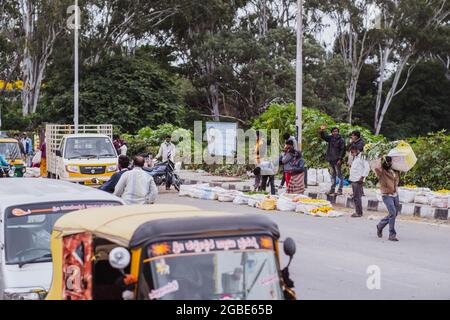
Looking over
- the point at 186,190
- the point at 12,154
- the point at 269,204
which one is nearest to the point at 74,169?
the point at 186,190

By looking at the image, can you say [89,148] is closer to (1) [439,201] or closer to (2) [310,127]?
(2) [310,127]

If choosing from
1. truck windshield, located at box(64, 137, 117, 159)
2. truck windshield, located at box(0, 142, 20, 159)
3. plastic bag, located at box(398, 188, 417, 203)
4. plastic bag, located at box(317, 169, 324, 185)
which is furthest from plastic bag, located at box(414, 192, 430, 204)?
truck windshield, located at box(0, 142, 20, 159)

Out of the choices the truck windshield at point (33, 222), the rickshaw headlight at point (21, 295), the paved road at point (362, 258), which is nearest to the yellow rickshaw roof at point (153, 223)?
the rickshaw headlight at point (21, 295)

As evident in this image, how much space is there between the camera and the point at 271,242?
17.8 ft

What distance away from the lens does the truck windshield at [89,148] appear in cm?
2408

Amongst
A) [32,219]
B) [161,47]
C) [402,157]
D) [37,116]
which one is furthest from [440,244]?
[161,47]

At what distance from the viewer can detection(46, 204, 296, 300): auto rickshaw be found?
5.04 metres

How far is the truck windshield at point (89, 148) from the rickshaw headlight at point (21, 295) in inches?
668

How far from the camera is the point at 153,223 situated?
5172mm

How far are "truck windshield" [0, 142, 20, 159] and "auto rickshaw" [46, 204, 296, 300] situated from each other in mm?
22128

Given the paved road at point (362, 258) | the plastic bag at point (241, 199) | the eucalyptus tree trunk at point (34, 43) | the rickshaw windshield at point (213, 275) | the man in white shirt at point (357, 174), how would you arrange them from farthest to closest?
the eucalyptus tree trunk at point (34, 43), the plastic bag at point (241, 199), the man in white shirt at point (357, 174), the paved road at point (362, 258), the rickshaw windshield at point (213, 275)

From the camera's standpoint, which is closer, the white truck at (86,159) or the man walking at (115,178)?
the man walking at (115,178)

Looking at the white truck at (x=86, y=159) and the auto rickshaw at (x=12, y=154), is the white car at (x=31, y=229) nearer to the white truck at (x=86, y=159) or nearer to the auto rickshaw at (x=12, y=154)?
the white truck at (x=86, y=159)

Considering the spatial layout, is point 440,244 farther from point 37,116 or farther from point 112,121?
point 37,116
